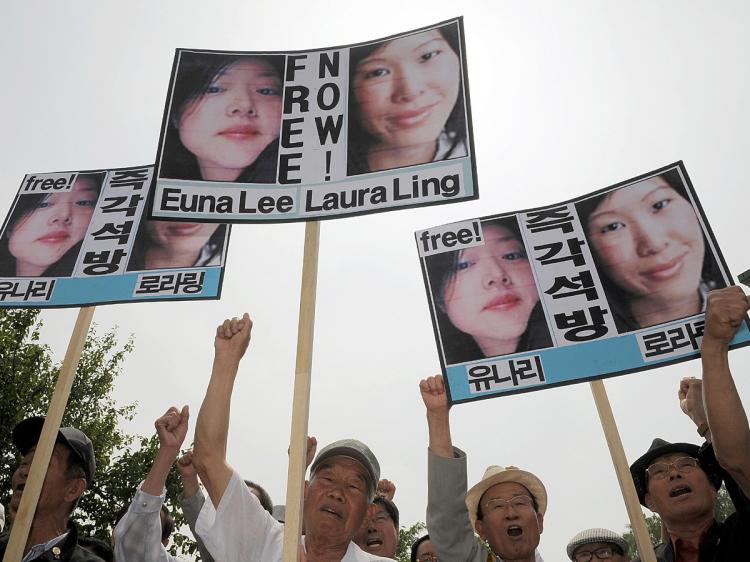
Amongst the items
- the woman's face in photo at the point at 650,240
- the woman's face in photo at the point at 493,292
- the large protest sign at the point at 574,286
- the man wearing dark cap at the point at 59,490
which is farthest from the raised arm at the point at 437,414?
the man wearing dark cap at the point at 59,490

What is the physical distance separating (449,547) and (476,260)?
186cm

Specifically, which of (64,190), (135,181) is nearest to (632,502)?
(135,181)

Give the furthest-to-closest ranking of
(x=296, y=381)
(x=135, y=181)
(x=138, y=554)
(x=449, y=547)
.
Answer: (x=135, y=181), (x=138, y=554), (x=449, y=547), (x=296, y=381)

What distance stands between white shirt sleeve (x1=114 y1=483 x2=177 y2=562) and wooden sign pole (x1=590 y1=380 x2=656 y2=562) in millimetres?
2381

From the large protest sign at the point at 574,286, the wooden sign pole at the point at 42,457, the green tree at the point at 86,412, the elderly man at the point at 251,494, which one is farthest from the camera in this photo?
the green tree at the point at 86,412

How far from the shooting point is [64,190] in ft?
17.2

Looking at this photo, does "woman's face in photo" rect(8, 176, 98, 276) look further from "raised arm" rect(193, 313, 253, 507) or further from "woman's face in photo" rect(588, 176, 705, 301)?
"woman's face in photo" rect(588, 176, 705, 301)

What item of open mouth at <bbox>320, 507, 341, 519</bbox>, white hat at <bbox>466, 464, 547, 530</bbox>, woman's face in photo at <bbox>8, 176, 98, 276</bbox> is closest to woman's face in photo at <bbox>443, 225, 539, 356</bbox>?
white hat at <bbox>466, 464, 547, 530</bbox>

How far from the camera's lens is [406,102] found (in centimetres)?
382

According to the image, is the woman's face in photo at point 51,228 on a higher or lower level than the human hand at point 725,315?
higher

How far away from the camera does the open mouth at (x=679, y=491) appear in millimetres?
3158

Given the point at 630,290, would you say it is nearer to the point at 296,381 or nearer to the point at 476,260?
the point at 476,260

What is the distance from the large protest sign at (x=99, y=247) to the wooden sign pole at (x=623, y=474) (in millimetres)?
2659

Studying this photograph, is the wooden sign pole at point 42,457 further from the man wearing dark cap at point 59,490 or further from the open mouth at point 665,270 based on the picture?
the open mouth at point 665,270
